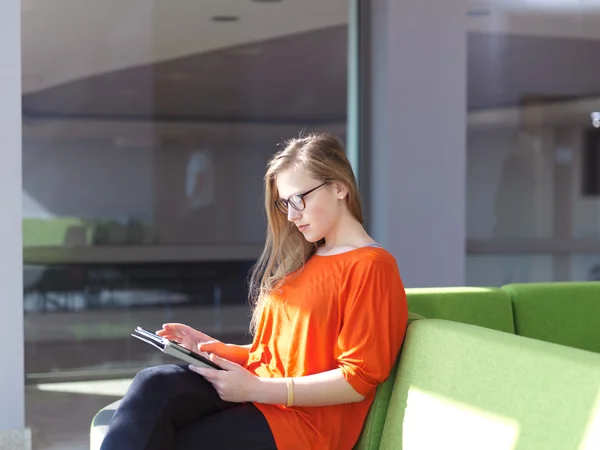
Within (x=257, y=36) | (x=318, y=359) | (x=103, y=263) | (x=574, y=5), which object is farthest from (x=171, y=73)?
(x=318, y=359)

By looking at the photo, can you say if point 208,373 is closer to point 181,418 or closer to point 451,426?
point 181,418

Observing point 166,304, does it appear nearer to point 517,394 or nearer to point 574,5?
point 574,5

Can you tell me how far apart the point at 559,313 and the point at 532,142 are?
13.2 ft

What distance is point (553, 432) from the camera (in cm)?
160

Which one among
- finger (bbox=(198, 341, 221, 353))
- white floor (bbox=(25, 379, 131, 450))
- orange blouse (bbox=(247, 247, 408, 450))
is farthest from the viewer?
white floor (bbox=(25, 379, 131, 450))

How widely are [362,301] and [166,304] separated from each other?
4.57 m

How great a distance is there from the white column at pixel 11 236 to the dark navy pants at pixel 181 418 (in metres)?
1.83

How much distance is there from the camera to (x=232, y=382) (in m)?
2.10

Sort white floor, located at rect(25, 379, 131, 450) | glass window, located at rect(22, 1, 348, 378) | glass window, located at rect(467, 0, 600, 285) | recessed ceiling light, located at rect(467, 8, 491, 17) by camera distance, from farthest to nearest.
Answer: glass window, located at rect(467, 0, 600, 285) → recessed ceiling light, located at rect(467, 8, 491, 17) → glass window, located at rect(22, 1, 348, 378) → white floor, located at rect(25, 379, 131, 450)

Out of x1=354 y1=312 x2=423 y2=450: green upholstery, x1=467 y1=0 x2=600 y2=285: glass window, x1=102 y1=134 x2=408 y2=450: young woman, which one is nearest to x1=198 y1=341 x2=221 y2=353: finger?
x1=102 y1=134 x2=408 y2=450: young woman

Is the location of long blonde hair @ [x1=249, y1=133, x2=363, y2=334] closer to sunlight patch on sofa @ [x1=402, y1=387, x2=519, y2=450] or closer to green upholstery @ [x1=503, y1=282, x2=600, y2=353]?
sunlight patch on sofa @ [x1=402, y1=387, x2=519, y2=450]

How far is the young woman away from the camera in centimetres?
210

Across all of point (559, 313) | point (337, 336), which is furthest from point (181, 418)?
point (559, 313)

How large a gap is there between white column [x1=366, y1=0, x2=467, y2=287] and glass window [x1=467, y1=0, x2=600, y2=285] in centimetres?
116
